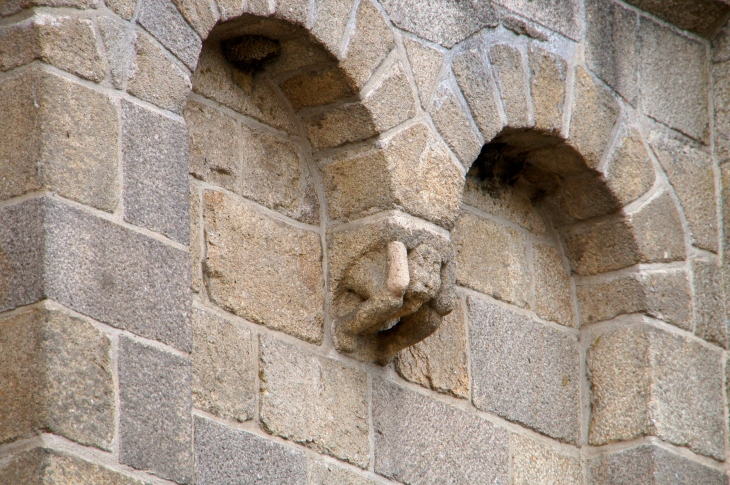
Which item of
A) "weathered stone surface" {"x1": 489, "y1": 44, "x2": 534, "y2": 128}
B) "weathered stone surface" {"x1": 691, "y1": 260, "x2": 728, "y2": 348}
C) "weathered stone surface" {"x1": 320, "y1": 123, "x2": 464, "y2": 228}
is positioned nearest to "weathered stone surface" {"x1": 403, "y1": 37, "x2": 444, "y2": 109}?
"weathered stone surface" {"x1": 320, "y1": 123, "x2": 464, "y2": 228}

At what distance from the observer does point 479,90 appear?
421 cm

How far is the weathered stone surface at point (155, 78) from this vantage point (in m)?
3.16

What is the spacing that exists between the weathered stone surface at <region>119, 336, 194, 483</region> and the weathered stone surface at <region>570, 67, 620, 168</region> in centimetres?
198

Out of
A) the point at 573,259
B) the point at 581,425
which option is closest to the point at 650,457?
the point at 581,425

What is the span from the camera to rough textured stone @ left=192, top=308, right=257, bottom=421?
11.5 ft

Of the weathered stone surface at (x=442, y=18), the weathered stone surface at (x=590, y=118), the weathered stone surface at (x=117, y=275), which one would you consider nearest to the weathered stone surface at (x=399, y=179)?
the weathered stone surface at (x=442, y=18)

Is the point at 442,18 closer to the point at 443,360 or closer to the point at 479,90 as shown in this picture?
the point at 479,90

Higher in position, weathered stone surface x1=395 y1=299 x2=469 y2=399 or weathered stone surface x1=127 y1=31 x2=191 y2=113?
weathered stone surface x1=127 y1=31 x2=191 y2=113

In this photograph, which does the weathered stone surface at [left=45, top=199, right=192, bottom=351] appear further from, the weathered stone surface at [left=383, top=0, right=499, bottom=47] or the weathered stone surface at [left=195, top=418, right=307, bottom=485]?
the weathered stone surface at [left=383, top=0, right=499, bottom=47]

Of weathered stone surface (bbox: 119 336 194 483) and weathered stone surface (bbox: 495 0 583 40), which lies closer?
weathered stone surface (bbox: 119 336 194 483)

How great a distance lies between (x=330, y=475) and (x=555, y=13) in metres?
1.81

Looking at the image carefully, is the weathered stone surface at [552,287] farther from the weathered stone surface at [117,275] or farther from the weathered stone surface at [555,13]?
the weathered stone surface at [117,275]

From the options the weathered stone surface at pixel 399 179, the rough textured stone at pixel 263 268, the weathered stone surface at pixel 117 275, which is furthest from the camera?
the weathered stone surface at pixel 399 179

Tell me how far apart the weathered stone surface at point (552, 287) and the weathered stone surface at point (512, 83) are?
561 millimetres
